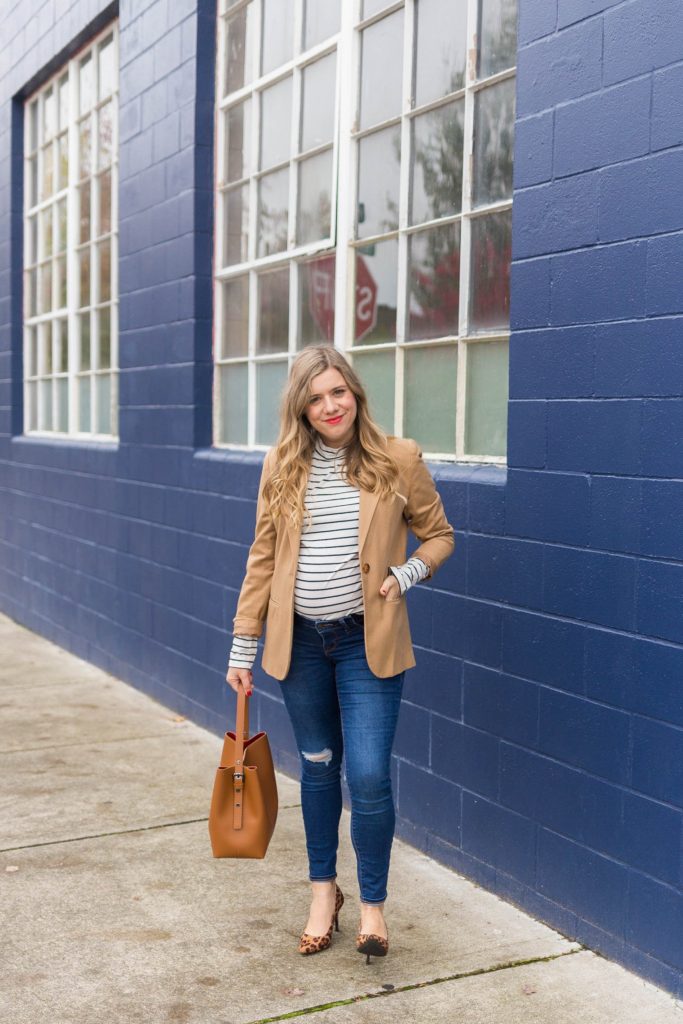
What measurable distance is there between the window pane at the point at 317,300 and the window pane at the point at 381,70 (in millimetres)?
664

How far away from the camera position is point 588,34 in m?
3.79

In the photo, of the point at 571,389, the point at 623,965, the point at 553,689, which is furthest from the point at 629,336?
the point at 623,965

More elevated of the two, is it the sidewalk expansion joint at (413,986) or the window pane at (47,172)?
the window pane at (47,172)

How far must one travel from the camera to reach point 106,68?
8375mm

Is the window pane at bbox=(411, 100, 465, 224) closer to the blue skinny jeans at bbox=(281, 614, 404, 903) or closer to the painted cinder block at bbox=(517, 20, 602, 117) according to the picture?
the painted cinder block at bbox=(517, 20, 602, 117)

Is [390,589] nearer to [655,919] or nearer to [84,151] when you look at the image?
[655,919]

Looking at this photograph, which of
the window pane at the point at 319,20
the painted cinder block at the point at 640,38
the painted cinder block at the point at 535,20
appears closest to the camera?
the painted cinder block at the point at 640,38

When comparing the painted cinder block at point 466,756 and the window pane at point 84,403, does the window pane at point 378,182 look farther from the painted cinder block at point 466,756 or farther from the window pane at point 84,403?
the window pane at point 84,403

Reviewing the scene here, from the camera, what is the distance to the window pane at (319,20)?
18.4ft

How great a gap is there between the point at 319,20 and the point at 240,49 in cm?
90

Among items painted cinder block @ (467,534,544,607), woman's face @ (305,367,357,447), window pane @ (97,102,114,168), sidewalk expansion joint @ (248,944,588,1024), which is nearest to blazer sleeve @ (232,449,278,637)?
woman's face @ (305,367,357,447)

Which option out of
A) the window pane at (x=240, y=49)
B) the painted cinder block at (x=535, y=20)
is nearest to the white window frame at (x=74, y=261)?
the window pane at (x=240, y=49)

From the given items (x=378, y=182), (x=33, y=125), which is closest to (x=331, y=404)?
(x=378, y=182)

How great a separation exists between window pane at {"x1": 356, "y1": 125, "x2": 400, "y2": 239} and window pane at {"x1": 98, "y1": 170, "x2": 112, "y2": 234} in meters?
3.36
